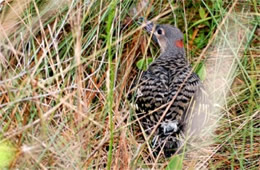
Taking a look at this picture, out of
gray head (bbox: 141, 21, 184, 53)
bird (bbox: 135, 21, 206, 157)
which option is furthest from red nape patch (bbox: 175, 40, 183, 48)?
bird (bbox: 135, 21, 206, 157)

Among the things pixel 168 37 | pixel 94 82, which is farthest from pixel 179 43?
pixel 94 82

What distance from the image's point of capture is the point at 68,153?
3604 millimetres

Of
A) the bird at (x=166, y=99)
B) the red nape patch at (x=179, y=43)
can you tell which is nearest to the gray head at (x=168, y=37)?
the red nape patch at (x=179, y=43)

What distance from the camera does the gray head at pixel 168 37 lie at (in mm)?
4652

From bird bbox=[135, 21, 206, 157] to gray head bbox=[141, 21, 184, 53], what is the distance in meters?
0.19

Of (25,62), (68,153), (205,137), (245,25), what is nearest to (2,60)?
(25,62)

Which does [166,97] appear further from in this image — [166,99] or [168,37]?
[168,37]

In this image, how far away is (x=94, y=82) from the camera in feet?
14.1

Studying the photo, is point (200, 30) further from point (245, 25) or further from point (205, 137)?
point (205, 137)

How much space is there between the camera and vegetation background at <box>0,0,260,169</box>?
3674 millimetres

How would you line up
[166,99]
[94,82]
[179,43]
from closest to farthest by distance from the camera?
[166,99] → [94,82] → [179,43]

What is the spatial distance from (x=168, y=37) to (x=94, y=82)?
29.2 inches

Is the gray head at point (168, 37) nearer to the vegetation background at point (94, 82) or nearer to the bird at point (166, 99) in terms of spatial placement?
the vegetation background at point (94, 82)

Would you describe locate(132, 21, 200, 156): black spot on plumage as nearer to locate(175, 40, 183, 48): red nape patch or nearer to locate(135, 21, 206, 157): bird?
locate(135, 21, 206, 157): bird
